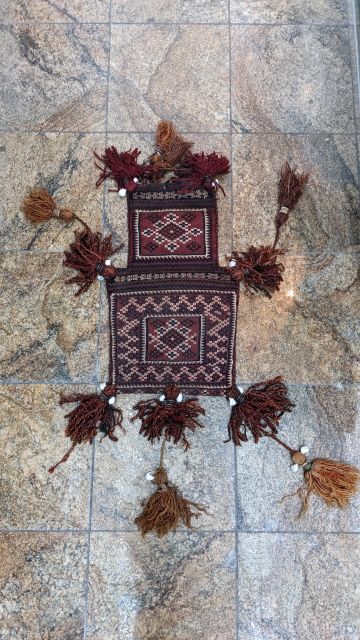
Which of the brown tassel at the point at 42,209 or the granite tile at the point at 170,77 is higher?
the granite tile at the point at 170,77

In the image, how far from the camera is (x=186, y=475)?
199 cm

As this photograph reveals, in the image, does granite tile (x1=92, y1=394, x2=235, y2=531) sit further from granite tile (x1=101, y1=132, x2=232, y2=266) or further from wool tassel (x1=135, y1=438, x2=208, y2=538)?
granite tile (x1=101, y1=132, x2=232, y2=266)

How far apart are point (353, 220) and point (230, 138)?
0.63 m

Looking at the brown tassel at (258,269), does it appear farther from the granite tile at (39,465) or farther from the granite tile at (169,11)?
the granite tile at (169,11)

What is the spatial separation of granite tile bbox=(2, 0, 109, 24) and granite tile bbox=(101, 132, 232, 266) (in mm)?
599

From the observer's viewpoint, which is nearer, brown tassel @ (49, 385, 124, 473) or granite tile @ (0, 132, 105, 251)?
brown tassel @ (49, 385, 124, 473)

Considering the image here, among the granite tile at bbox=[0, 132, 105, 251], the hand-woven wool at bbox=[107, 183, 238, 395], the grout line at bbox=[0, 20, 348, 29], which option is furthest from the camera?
the grout line at bbox=[0, 20, 348, 29]

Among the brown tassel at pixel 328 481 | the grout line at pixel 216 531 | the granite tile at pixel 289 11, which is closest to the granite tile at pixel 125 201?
the granite tile at pixel 289 11

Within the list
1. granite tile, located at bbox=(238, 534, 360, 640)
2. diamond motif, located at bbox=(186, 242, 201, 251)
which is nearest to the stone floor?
granite tile, located at bbox=(238, 534, 360, 640)

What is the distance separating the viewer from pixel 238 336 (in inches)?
81.4

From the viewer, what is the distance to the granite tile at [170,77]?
2217 mm

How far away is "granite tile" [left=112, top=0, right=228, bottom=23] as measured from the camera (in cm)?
230

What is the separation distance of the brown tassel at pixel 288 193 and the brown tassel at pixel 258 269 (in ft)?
0.26

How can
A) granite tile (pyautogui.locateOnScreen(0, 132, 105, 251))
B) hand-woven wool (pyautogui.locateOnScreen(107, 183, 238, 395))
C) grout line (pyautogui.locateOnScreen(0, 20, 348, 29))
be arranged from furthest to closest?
grout line (pyautogui.locateOnScreen(0, 20, 348, 29))
granite tile (pyautogui.locateOnScreen(0, 132, 105, 251))
hand-woven wool (pyautogui.locateOnScreen(107, 183, 238, 395))
